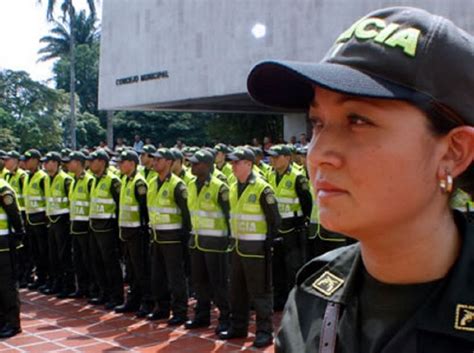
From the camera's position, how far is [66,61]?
53688 mm

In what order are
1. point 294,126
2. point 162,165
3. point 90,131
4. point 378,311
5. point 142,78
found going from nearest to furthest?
point 378,311 < point 162,165 < point 294,126 < point 142,78 < point 90,131

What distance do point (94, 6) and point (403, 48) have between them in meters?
35.4

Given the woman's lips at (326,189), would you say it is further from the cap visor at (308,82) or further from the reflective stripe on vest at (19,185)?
the reflective stripe on vest at (19,185)

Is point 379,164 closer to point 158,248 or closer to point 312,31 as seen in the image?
point 158,248

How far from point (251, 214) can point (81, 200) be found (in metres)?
3.39

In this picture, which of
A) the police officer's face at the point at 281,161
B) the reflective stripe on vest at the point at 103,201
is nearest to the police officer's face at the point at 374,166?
the police officer's face at the point at 281,161

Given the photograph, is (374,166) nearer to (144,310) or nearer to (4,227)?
(4,227)

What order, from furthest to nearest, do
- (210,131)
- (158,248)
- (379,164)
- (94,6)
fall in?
(94,6)
(210,131)
(158,248)
(379,164)

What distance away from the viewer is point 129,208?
882 centimetres

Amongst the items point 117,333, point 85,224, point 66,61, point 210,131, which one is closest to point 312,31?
point 210,131

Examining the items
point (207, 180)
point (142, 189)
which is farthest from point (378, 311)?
point (142, 189)

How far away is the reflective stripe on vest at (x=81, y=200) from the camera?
9703mm

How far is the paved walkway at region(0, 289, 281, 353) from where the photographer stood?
718 cm

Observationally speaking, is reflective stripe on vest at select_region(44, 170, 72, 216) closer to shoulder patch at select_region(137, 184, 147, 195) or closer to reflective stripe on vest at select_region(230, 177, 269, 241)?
shoulder patch at select_region(137, 184, 147, 195)
